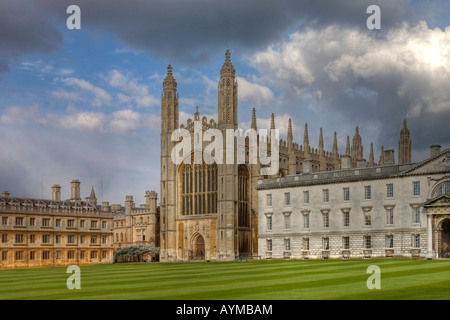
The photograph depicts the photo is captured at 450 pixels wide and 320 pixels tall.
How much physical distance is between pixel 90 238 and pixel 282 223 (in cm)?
2303

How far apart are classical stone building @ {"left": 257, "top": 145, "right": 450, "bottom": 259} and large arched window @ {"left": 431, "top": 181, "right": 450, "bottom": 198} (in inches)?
3.3

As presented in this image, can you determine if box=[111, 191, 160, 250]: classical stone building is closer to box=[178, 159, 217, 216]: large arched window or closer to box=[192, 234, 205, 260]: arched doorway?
box=[178, 159, 217, 216]: large arched window

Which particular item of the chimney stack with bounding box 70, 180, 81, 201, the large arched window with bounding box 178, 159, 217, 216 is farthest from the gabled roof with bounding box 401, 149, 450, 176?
the chimney stack with bounding box 70, 180, 81, 201

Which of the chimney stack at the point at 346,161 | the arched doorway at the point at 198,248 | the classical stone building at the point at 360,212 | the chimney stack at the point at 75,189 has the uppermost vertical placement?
the chimney stack at the point at 346,161

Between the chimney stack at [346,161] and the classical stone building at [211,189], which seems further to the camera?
the classical stone building at [211,189]

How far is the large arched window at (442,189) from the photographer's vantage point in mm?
55031

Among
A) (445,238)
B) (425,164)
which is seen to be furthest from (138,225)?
(445,238)

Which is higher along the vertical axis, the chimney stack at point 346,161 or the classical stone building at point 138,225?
the chimney stack at point 346,161

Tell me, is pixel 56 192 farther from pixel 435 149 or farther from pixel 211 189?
pixel 435 149

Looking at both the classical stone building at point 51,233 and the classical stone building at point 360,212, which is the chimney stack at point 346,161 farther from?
the classical stone building at point 51,233

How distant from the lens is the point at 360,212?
61.0m

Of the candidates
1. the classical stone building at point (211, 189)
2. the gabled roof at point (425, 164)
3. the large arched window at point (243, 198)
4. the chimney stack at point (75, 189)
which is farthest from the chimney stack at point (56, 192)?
the gabled roof at point (425, 164)

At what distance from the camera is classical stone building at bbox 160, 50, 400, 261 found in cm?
7256
